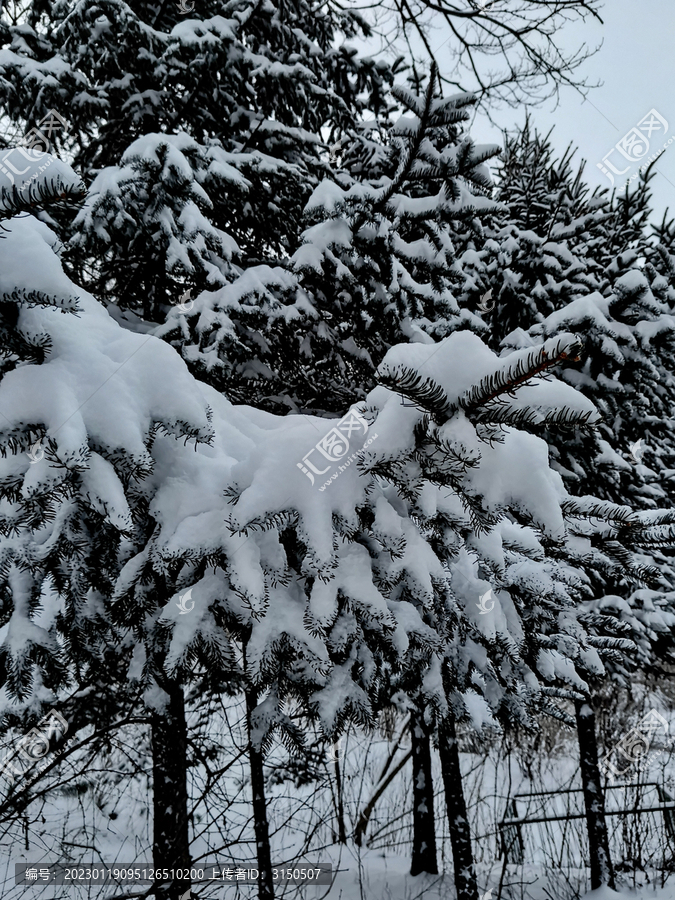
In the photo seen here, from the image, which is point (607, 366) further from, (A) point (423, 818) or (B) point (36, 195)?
(A) point (423, 818)

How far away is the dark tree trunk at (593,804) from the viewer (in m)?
5.63

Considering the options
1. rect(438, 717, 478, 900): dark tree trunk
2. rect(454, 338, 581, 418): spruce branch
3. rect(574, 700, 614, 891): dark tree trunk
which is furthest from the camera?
rect(574, 700, 614, 891): dark tree trunk

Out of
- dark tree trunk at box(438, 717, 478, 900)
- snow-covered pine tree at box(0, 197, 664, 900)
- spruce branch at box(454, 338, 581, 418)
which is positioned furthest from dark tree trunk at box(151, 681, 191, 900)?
spruce branch at box(454, 338, 581, 418)

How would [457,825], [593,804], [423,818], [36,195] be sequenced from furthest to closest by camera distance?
[423,818], [593,804], [457,825], [36,195]

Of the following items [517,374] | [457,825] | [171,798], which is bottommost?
[457,825]

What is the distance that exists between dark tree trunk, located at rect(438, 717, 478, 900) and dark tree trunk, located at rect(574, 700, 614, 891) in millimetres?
2221

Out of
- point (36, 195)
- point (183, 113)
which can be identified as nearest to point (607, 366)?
point (183, 113)

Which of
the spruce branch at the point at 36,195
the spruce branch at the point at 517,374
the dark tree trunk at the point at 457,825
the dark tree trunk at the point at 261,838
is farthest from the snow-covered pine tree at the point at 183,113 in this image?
the dark tree trunk at the point at 457,825

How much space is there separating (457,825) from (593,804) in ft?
9.28

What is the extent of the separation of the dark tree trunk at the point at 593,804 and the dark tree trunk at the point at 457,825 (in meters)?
2.22

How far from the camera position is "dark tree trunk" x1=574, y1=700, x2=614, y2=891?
5.63 meters

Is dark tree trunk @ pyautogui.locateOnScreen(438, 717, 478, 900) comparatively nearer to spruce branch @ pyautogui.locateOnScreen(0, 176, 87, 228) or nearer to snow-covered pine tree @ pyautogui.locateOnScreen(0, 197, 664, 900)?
snow-covered pine tree @ pyautogui.locateOnScreen(0, 197, 664, 900)

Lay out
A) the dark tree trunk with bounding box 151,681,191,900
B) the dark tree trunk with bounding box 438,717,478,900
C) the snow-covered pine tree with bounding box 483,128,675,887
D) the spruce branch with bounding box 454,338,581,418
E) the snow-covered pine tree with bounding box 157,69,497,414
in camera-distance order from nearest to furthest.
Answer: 1. the spruce branch with bounding box 454,338,581,418
2. the dark tree trunk with bounding box 151,681,191,900
3. the snow-covered pine tree with bounding box 157,69,497,414
4. the dark tree trunk with bounding box 438,717,478,900
5. the snow-covered pine tree with bounding box 483,128,675,887

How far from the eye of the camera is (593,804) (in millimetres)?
5754
